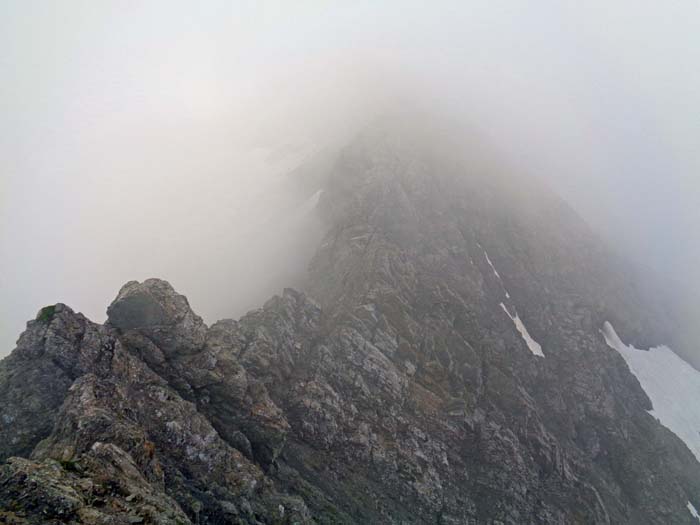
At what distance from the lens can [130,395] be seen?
3378 centimetres

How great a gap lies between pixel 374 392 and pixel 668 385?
3126 inches

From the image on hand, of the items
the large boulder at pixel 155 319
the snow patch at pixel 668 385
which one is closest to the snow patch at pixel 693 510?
the snow patch at pixel 668 385

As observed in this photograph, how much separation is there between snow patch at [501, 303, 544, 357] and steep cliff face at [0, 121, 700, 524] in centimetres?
33

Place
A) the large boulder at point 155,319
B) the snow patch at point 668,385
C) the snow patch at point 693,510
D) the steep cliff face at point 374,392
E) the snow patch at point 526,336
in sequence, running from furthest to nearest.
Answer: the snow patch at point 668,385 < the snow patch at point 526,336 < the snow patch at point 693,510 < the large boulder at point 155,319 < the steep cliff face at point 374,392

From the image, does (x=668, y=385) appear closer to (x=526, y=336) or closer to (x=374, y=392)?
(x=526, y=336)

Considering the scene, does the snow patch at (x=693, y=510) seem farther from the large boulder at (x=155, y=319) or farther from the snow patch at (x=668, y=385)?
the large boulder at (x=155, y=319)

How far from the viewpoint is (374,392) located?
183 feet

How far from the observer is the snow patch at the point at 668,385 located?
8600 centimetres

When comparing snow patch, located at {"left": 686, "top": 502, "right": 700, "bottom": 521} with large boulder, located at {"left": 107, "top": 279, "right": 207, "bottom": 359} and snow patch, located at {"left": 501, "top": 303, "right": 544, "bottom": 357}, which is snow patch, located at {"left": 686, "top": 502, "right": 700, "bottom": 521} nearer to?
snow patch, located at {"left": 501, "top": 303, "right": 544, "bottom": 357}

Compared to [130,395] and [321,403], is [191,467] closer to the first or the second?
[130,395]

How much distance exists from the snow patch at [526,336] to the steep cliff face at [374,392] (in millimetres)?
327

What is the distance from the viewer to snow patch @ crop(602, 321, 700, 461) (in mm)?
86000

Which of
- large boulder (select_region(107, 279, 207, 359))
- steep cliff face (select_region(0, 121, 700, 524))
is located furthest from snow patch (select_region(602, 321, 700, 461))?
large boulder (select_region(107, 279, 207, 359))

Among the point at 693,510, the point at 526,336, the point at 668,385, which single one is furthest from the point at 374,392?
the point at 668,385
